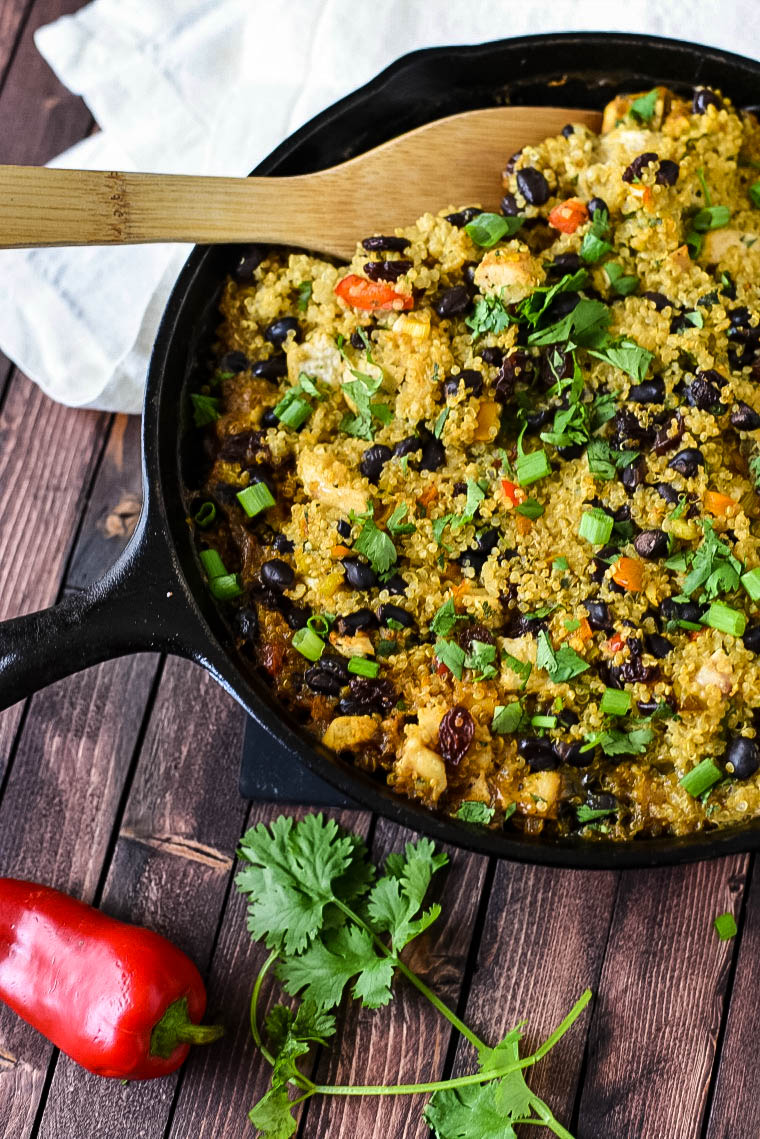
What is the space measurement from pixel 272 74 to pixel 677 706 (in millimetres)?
2545

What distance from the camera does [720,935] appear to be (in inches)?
126

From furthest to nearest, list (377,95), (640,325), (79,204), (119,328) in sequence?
(119,328)
(377,95)
(640,325)
(79,204)

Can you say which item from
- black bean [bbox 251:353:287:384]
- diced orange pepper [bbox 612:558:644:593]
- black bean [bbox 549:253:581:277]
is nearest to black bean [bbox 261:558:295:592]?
black bean [bbox 251:353:287:384]

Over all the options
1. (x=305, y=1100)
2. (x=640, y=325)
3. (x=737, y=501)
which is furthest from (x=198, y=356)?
(x=305, y=1100)

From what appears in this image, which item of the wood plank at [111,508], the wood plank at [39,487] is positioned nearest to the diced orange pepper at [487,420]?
the wood plank at [111,508]

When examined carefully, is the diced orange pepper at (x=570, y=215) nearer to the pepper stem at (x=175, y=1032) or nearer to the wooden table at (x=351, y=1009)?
the wooden table at (x=351, y=1009)

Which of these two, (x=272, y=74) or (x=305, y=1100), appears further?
(x=272, y=74)

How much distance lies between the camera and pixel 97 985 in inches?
121

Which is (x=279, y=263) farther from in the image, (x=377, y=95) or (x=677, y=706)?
(x=677, y=706)

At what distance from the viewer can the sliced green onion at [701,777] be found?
2682 millimetres

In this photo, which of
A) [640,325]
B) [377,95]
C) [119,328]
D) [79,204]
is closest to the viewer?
[79,204]

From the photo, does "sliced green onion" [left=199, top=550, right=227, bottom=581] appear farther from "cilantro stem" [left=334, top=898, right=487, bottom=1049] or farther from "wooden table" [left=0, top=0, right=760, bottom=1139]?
"cilantro stem" [left=334, top=898, right=487, bottom=1049]

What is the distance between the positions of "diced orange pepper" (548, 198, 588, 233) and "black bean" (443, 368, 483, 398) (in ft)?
1.64

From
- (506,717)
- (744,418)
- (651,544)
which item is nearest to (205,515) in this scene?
(506,717)
